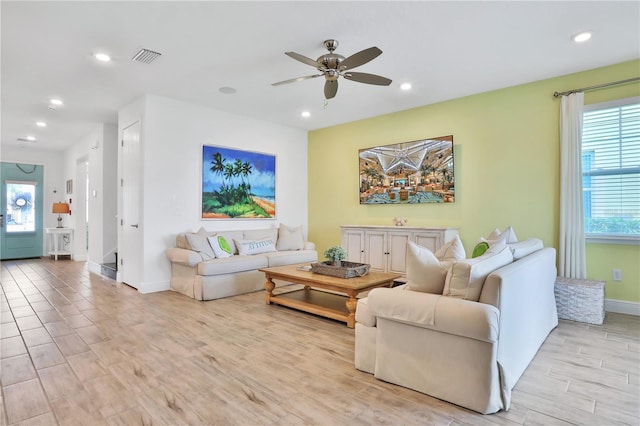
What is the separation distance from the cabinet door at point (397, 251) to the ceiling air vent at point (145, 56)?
389 cm

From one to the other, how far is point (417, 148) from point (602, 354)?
352 centimetres

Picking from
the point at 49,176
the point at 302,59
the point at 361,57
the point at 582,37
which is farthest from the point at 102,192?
the point at 582,37

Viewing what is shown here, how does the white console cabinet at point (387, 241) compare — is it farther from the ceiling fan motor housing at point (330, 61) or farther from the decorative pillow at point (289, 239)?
the ceiling fan motor housing at point (330, 61)

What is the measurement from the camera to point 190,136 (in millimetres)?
5273

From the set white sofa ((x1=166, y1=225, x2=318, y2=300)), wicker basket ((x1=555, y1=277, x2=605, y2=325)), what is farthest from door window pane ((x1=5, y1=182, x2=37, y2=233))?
wicker basket ((x1=555, y1=277, x2=605, y2=325))

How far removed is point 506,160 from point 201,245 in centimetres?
438

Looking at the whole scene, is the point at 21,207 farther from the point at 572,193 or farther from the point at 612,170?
the point at 612,170

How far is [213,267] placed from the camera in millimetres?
4445

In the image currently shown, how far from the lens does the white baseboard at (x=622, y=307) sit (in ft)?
12.4

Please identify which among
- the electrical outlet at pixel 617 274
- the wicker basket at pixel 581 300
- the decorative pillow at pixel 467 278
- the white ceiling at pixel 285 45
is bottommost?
the wicker basket at pixel 581 300

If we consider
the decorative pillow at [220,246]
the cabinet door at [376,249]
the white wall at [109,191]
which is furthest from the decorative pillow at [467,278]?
the white wall at [109,191]

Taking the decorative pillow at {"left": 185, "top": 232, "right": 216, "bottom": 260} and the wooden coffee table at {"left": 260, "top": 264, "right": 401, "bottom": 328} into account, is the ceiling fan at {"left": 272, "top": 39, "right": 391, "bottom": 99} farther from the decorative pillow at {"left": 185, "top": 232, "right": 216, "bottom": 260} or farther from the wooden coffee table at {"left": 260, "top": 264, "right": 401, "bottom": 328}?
the decorative pillow at {"left": 185, "top": 232, "right": 216, "bottom": 260}

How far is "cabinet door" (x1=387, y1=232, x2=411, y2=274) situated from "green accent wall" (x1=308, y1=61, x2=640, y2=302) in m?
0.46

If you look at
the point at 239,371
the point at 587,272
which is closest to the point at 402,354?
the point at 239,371
